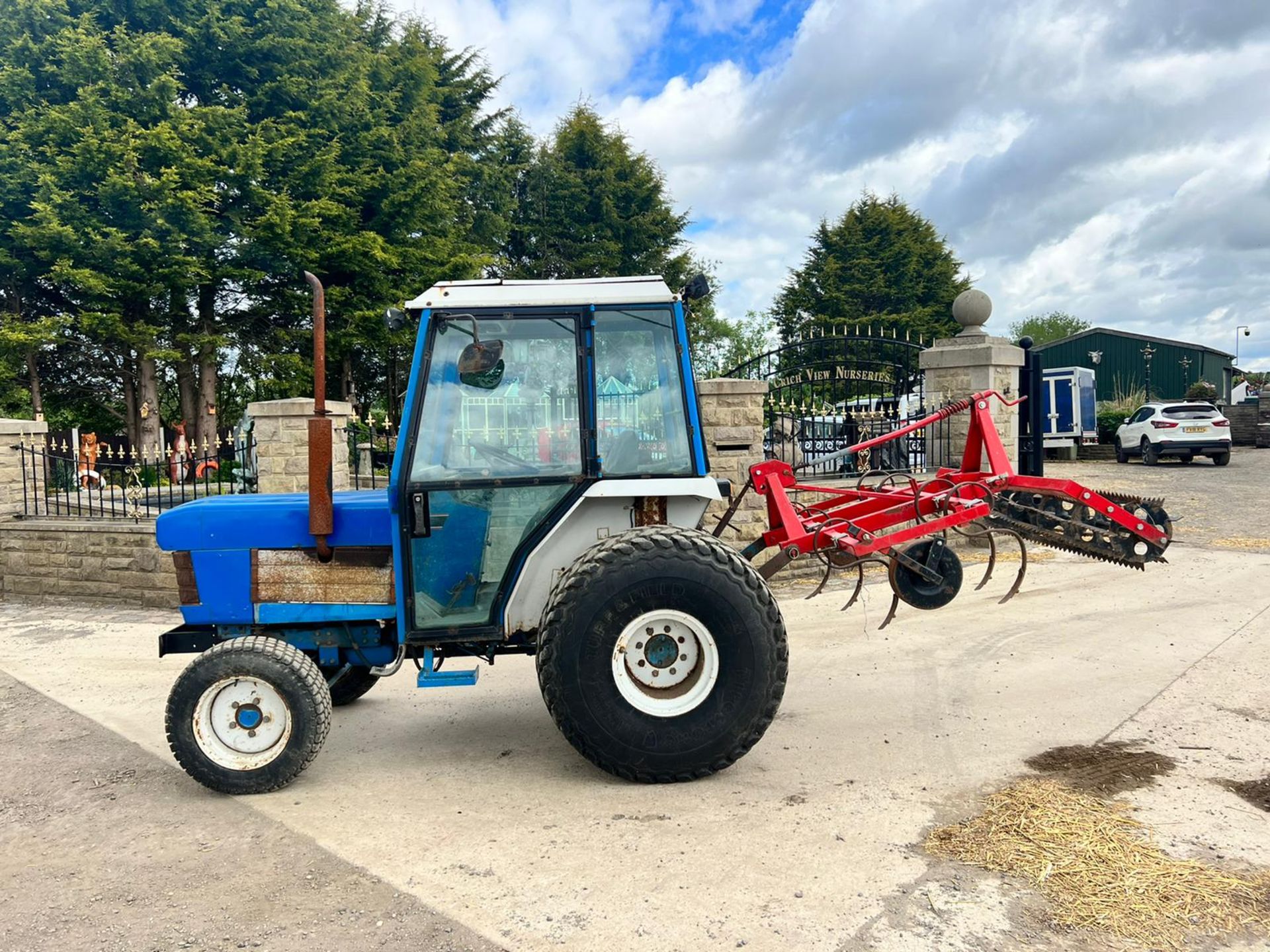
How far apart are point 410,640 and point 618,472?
1.26 meters

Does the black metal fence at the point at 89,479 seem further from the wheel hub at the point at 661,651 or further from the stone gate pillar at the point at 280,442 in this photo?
the wheel hub at the point at 661,651

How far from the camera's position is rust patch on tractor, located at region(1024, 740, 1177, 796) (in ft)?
12.5

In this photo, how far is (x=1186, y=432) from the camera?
1931 cm

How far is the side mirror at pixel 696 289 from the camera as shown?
403 centimetres

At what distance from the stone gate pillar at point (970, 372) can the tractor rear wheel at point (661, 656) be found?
23.2 feet

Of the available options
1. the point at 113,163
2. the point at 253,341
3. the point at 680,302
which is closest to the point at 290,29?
the point at 113,163

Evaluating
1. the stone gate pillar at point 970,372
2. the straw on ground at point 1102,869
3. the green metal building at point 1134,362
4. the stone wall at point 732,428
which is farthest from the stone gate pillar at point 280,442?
the green metal building at point 1134,362

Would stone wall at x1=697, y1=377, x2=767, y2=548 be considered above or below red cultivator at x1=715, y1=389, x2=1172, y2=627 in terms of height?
above

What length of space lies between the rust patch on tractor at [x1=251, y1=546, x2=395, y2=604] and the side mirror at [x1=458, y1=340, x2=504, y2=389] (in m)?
0.92

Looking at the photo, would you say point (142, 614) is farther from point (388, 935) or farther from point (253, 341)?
point (253, 341)

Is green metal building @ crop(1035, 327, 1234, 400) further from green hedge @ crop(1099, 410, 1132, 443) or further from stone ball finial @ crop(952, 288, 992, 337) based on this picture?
stone ball finial @ crop(952, 288, 992, 337)

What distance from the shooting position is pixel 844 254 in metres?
35.3

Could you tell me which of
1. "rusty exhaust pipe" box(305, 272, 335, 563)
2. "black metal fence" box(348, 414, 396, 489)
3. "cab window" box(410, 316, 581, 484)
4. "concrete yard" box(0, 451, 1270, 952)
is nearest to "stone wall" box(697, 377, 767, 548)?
"concrete yard" box(0, 451, 1270, 952)

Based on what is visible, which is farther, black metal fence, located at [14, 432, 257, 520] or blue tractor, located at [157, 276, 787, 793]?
black metal fence, located at [14, 432, 257, 520]
